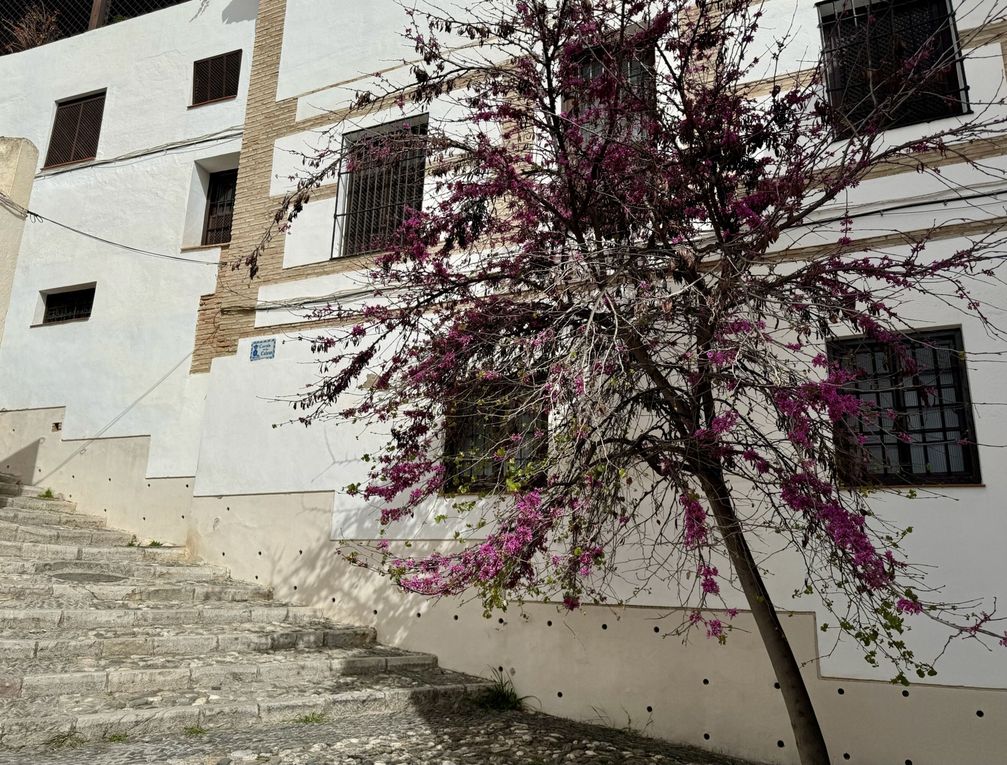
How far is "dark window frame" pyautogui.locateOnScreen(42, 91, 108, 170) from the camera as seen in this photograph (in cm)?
1040

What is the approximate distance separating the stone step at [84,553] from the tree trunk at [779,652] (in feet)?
18.3

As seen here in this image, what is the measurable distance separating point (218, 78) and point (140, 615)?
671cm

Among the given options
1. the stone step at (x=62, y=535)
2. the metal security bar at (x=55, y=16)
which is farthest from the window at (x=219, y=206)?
the stone step at (x=62, y=535)

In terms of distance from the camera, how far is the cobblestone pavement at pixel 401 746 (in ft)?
13.2

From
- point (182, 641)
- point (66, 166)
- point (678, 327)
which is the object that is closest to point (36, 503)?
point (182, 641)

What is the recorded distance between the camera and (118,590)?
6.32 m

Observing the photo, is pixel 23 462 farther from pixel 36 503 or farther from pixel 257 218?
pixel 257 218

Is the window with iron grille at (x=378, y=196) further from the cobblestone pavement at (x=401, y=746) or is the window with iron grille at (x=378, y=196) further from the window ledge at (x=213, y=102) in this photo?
the cobblestone pavement at (x=401, y=746)

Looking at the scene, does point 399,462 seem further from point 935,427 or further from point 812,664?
point 935,427

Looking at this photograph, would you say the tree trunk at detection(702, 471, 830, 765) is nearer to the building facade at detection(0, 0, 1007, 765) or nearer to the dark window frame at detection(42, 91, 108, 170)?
the building facade at detection(0, 0, 1007, 765)

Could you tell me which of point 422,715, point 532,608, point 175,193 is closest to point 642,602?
point 532,608

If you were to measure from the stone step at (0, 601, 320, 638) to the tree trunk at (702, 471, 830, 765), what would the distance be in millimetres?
4029

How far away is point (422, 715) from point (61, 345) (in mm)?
6927

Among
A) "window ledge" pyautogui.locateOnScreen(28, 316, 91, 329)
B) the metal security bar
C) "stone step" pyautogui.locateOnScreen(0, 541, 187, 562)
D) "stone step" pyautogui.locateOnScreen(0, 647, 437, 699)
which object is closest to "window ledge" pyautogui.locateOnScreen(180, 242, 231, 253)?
"window ledge" pyautogui.locateOnScreen(28, 316, 91, 329)
